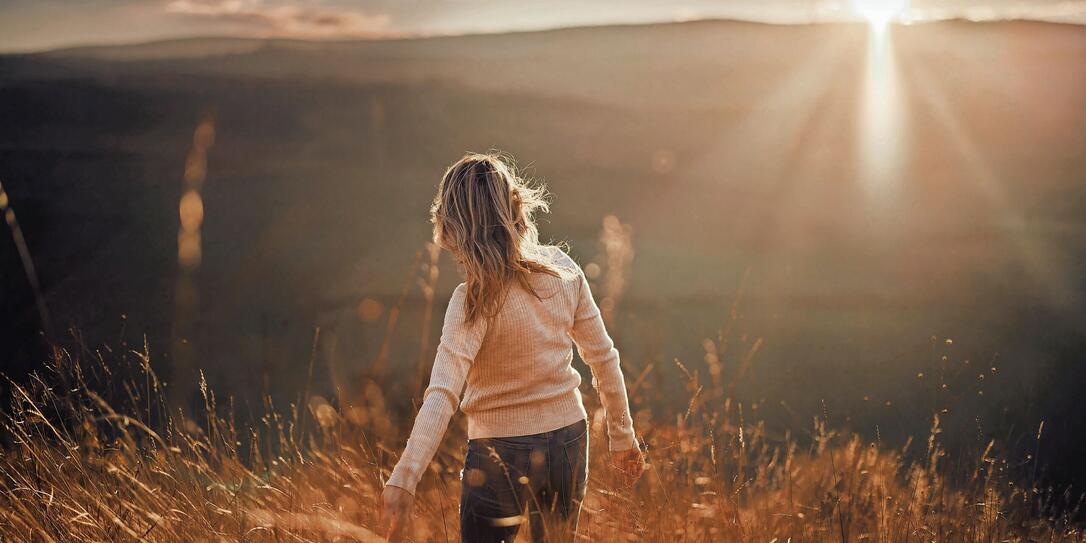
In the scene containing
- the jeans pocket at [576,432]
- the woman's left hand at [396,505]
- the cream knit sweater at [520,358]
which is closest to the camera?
the woman's left hand at [396,505]

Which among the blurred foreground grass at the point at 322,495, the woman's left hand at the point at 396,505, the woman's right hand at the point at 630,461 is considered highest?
the woman's left hand at the point at 396,505

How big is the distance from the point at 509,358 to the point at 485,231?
12.7 inches

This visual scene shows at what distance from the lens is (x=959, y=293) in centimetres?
956

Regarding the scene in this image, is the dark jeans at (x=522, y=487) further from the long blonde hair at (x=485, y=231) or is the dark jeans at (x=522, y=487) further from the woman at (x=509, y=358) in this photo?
the long blonde hair at (x=485, y=231)

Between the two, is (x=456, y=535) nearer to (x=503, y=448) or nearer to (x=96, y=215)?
(x=503, y=448)

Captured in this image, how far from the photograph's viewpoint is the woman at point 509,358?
1.94 m

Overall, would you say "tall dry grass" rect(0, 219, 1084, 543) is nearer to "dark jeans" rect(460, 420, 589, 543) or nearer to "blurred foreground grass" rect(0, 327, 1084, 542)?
"blurred foreground grass" rect(0, 327, 1084, 542)

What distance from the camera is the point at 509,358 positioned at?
201 centimetres

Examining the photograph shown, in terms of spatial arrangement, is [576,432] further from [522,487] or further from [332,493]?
[332,493]

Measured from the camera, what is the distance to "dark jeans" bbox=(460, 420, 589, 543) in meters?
1.95

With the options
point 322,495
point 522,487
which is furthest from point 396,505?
point 322,495

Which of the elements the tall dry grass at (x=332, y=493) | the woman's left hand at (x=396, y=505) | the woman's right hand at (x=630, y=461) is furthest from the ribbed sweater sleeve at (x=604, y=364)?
the woman's left hand at (x=396, y=505)

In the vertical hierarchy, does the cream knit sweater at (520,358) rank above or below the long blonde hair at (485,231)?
below

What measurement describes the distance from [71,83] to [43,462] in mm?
13633
